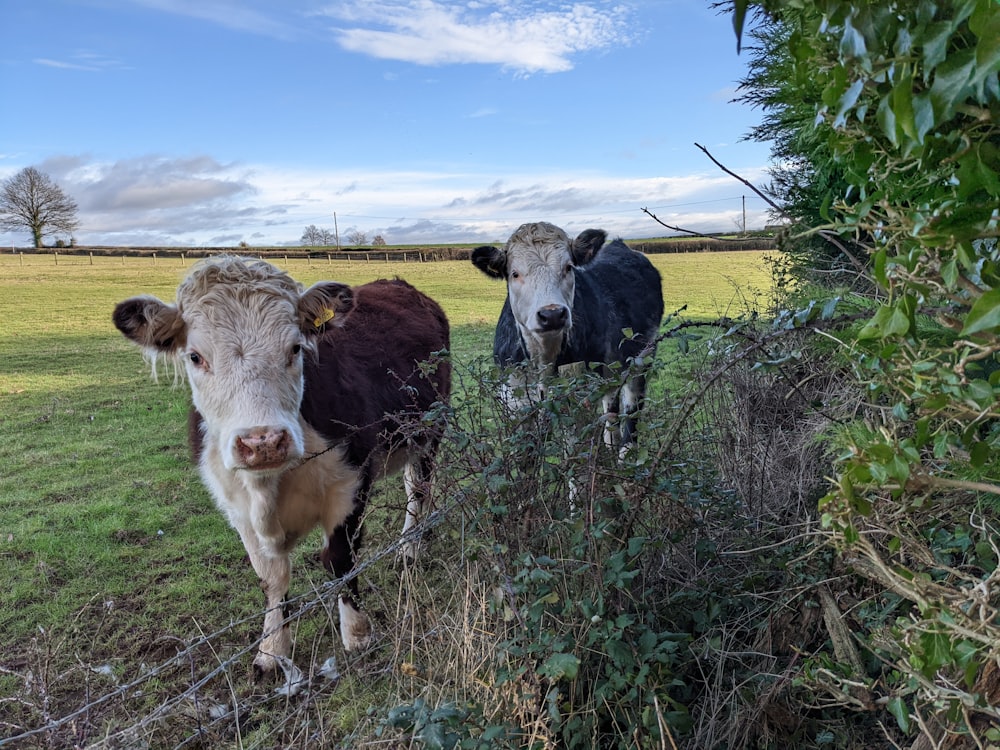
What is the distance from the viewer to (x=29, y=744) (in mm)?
3352

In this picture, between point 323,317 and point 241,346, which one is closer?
point 241,346

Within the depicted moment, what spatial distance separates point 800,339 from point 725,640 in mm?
1387

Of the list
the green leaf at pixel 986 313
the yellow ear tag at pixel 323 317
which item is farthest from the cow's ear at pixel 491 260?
the green leaf at pixel 986 313

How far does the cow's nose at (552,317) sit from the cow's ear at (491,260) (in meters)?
0.99

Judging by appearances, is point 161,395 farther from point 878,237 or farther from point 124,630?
point 878,237

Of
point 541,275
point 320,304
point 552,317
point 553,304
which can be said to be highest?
point 541,275

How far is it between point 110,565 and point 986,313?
6188mm

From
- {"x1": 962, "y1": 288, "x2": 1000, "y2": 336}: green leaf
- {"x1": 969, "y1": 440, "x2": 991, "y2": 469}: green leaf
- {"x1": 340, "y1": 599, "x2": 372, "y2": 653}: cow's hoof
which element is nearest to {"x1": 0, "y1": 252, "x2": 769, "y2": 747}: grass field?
{"x1": 340, "y1": 599, "x2": 372, "y2": 653}: cow's hoof

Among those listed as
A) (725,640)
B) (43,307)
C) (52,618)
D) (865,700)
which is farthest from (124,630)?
(43,307)

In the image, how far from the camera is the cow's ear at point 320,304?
Answer: 3.99 metres

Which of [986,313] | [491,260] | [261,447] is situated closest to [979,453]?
[986,313]

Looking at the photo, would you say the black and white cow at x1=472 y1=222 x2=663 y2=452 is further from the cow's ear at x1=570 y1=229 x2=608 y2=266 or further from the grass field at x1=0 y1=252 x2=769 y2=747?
the grass field at x1=0 y1=252 x2=769 y2=747

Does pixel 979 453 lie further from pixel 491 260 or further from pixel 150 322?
pixel 491 260

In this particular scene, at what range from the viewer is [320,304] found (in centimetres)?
405
